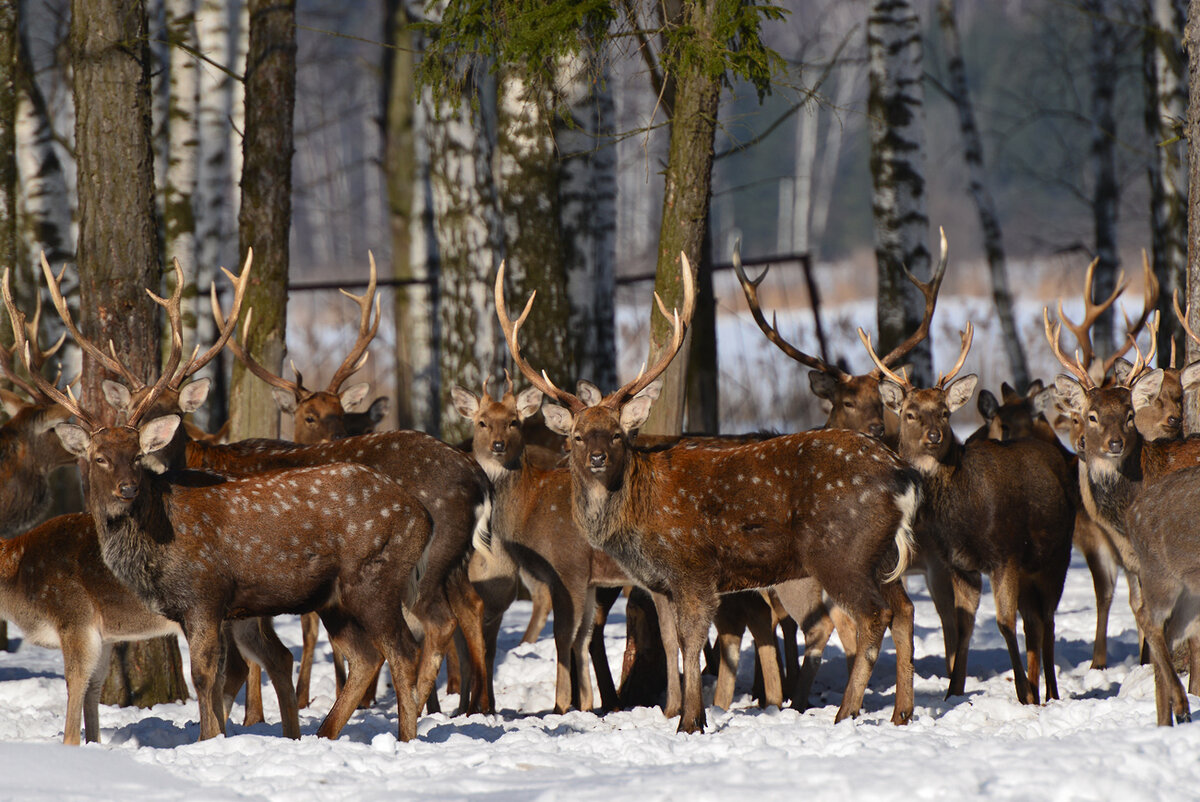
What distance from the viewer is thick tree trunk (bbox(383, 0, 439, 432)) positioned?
1349 centimetres

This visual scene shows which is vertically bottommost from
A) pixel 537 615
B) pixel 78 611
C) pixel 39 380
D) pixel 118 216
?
pixel 537 615

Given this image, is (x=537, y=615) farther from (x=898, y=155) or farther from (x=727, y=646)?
(x=898, y=155)

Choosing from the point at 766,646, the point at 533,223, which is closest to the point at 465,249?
the point at 533,223

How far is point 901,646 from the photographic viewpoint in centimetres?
682

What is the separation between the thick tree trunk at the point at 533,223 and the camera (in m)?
10.3

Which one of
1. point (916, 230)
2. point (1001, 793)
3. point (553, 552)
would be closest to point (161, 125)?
point (916, 230)

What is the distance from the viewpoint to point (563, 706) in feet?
25.0

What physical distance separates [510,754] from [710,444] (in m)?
2.77

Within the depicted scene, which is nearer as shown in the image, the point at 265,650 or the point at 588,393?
the point at 265,650

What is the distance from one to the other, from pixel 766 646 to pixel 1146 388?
8.70 feet

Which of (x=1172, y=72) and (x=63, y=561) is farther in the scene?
(x=1172, y=72)

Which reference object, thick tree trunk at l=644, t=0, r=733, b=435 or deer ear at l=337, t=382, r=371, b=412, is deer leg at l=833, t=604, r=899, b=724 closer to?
thick tree trunk at l=644, t=0, r=733, b=435

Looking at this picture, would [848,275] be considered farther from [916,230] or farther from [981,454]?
[981,454]

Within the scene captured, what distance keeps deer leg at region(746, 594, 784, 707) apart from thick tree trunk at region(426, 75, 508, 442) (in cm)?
357
